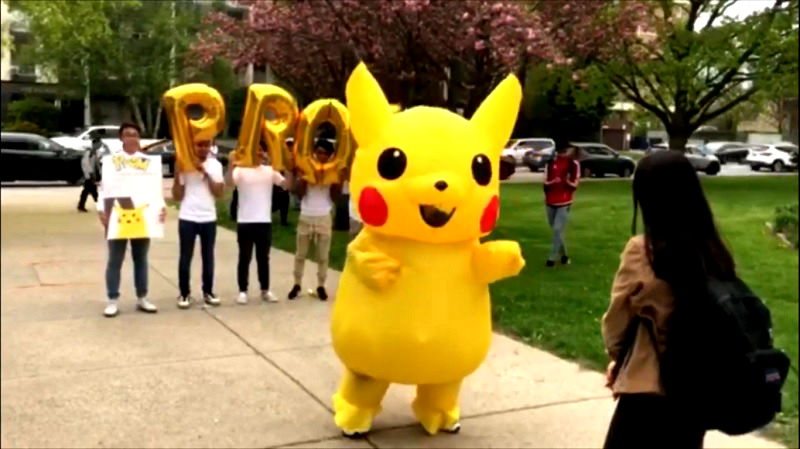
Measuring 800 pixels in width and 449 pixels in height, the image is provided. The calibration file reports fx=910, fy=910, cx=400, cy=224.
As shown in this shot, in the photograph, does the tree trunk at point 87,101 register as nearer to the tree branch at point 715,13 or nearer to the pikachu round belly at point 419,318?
the pikachu round belly at point 419,318

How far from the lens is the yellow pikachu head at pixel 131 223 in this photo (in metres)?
6.34

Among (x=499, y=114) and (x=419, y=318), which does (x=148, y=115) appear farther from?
(x=419, y=318)

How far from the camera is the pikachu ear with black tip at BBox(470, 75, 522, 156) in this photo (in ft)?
14.7

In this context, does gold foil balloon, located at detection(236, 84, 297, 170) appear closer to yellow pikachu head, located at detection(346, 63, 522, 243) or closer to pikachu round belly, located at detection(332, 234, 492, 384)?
yellow pikachu head, located at detection(346, 63, 522, 243)

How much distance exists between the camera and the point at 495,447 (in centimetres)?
456

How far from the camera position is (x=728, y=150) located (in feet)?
86.5

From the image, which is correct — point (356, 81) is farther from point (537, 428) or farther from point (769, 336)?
point (769, 336)

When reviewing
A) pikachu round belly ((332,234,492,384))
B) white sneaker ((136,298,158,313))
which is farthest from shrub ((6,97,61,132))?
white sneaker ((136,298,158,313))

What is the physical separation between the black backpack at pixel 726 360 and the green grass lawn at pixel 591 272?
8 centimetres

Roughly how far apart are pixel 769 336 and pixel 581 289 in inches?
234

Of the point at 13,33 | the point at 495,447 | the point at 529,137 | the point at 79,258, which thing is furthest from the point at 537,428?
the point at 529,137

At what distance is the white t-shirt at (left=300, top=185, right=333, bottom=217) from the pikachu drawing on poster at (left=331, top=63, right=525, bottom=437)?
317cm

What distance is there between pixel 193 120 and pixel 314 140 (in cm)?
107

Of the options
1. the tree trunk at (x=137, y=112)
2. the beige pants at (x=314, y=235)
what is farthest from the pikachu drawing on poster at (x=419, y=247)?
the beige pants at (x=314, y=235)
